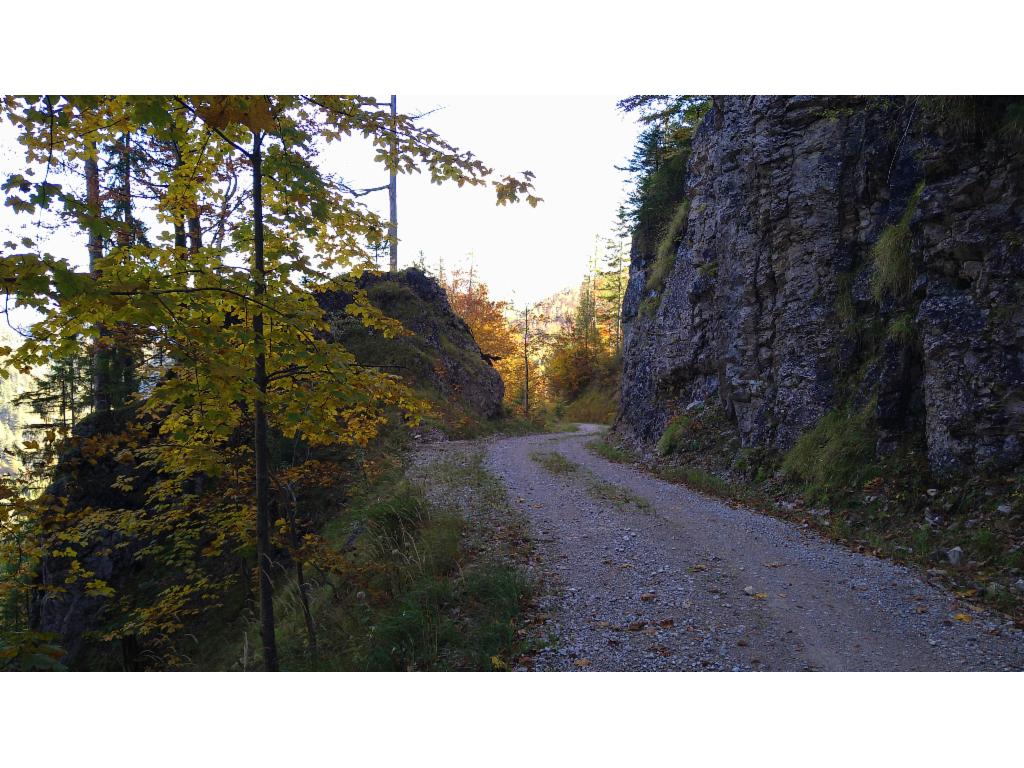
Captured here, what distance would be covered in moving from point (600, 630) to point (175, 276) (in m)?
4.34

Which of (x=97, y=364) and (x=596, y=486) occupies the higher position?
(x=97, y=364)

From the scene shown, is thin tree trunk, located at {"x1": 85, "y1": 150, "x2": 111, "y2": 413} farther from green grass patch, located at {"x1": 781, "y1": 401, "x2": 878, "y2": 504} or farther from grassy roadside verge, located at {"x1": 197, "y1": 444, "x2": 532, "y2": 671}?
green grass patch, located at {"x1": 781, "y1": 401, "x2": 878, "y2": 504}

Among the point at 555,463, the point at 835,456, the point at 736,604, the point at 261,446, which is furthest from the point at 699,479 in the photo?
the point at 261,446

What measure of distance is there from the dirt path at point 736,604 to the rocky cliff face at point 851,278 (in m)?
2.51

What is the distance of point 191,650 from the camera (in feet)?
27.5

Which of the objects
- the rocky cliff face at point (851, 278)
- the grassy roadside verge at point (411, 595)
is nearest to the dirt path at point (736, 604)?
the grassy roadside verge at point (411, 595)

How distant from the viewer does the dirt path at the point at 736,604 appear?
3934 mm

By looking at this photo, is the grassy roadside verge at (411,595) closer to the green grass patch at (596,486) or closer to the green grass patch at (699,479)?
the green grass patch at (596,486)

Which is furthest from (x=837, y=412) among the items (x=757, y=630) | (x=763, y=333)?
(x=757, y=630)

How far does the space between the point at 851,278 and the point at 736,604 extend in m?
6.92

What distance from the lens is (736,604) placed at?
4738mm

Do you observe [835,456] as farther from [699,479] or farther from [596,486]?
[596,486]

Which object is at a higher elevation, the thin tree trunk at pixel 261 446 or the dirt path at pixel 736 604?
the thin tree trunk at pixel 261 446

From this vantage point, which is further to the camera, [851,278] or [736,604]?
[851,278]
